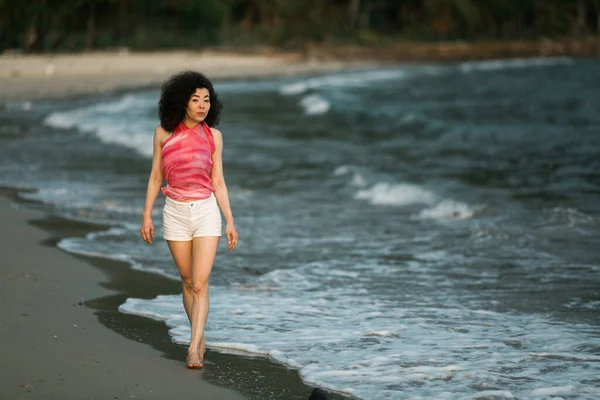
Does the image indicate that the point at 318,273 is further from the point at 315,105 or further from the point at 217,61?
the point at 217,61

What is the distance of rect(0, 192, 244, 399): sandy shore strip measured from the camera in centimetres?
518

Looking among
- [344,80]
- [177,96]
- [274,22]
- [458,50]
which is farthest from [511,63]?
[177,96]

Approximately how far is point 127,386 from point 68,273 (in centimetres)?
296

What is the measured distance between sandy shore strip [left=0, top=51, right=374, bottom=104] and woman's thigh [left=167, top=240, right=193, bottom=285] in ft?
82.7

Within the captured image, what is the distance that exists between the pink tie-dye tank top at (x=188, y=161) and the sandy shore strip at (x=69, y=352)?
994 millimetres

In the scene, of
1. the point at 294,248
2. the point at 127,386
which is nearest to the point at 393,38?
the point at 294,248

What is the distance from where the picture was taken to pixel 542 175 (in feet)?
58.1

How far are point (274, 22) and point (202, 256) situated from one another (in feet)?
220

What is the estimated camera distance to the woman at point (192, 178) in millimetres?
5594

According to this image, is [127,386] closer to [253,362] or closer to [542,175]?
[253,362]

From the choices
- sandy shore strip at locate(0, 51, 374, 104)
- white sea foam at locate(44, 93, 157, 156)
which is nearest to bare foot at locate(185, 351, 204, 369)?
white sea foam at locate(44, 93, 157, 156)

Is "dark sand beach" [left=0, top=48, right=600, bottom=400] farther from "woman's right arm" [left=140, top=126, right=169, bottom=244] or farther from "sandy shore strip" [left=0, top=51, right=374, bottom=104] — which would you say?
"sandy shore strip" [left=0, top=51, right=374, bottom=104]

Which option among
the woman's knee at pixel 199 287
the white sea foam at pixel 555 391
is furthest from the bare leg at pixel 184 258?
the white sea foam at pixel 555 391

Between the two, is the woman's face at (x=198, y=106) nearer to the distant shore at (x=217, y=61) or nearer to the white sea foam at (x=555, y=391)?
the white sea foam at (x=555, y=391)
